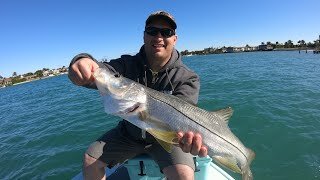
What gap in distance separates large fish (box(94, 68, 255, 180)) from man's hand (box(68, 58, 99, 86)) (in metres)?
0.16

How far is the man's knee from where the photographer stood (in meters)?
4.08

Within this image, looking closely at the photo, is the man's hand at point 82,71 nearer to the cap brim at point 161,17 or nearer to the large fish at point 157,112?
the large fish at point 157,112

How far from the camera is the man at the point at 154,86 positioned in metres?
4.32

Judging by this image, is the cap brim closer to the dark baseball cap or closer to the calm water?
the dark baseball cap

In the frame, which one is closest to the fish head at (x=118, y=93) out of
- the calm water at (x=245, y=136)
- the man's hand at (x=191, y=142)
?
the man's hand at (x=191, y=142)

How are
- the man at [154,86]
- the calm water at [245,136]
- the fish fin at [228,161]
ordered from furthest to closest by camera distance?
the calm water at [245,136] < the man at [154,86] < the fish fin at [228,161]

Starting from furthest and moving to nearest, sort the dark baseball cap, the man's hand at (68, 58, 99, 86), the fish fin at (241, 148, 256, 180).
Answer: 1. the dark baseball cap
2. the fish fin at (241, 148, 256, 180)
3. the man's hand at (68, 58, 99, 86)

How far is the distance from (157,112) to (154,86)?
1467mm

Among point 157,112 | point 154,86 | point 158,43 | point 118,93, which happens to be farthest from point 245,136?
point 118,93

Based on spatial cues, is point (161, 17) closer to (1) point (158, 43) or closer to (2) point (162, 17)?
(2) point (162, 17)

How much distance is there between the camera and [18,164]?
9977 millimetres

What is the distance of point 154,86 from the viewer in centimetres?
484

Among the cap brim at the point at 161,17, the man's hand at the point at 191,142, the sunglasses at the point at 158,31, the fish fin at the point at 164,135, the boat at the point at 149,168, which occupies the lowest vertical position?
the boat at the point at 149,168

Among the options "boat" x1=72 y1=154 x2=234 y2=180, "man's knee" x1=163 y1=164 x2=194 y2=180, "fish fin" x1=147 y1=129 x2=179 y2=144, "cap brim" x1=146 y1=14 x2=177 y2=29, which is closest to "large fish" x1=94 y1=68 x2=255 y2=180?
"fish fin" x1=147 y1=129 x2=179 y2=144
